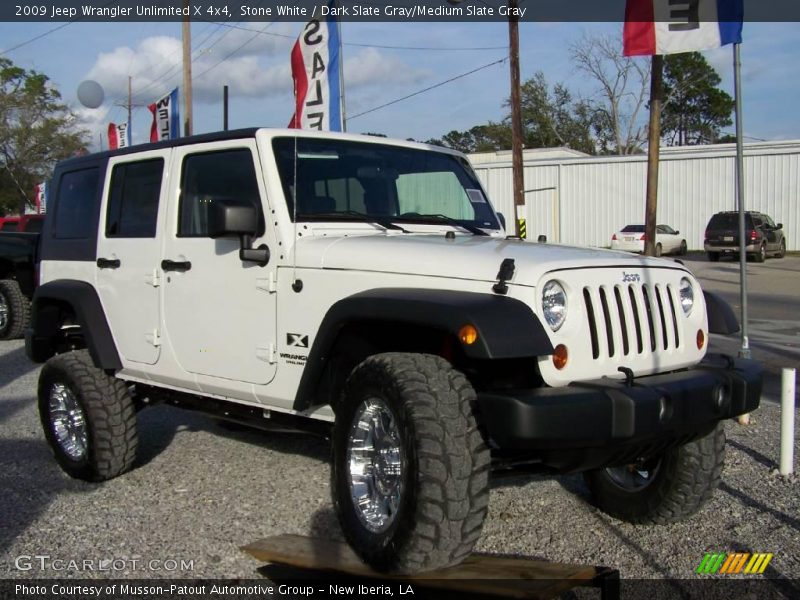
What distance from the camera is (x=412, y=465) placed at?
3.20 metres

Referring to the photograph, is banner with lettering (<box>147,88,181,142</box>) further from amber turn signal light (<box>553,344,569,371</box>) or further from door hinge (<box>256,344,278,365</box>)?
amber turn signal light (<box>553,344,569,371</box>)

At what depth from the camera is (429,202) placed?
16.2 ft

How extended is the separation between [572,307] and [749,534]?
180 cm

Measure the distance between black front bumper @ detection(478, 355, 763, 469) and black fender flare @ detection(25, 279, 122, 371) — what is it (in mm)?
2922

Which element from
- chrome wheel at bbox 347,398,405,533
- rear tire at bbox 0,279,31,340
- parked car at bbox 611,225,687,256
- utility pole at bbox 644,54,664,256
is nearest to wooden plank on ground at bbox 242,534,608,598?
chrome wheel at bbox 347,398,405,533

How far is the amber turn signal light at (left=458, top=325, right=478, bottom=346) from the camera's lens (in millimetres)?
3080

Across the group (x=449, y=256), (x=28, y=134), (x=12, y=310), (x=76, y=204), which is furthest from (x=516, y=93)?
(x=28, y=134)

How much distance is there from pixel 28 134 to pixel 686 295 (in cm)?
5381

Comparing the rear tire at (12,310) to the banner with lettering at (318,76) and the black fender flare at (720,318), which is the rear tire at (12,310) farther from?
the black fender flare at (720,318)

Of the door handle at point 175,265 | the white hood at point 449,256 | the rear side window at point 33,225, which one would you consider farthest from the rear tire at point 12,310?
the white hood at point 449,256

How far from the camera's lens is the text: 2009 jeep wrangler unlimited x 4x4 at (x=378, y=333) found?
318 cm

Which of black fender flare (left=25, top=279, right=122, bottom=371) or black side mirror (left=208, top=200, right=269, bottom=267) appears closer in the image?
black side mirror (left=208, top=200, right=269, bottom=267)

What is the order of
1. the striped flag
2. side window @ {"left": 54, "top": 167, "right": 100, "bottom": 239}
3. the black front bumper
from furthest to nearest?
1. the striped flag
2. side window @ {"left": 54, "top": 167, "right": 100, "bottom": 239}
3. the black front bumper

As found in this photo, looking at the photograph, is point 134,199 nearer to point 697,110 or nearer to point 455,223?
point 455,223
